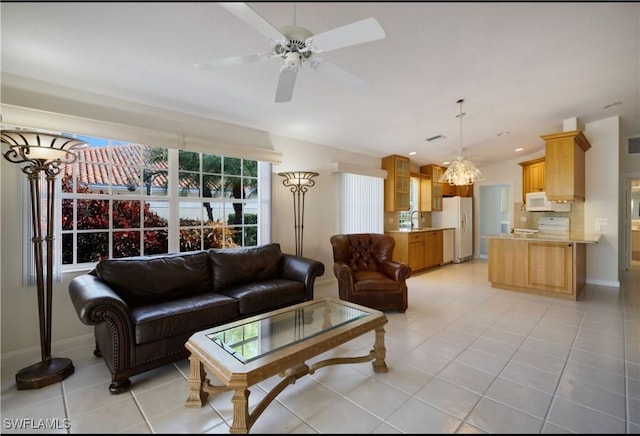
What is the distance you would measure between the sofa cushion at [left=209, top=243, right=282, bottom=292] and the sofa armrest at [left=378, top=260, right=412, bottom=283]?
145 centimetres

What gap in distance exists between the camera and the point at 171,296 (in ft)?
8.79

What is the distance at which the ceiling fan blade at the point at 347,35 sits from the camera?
1412 mm

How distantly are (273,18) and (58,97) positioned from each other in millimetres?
2082

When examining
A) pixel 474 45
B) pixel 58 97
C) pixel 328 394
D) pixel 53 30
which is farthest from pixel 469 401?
pixel 58 97

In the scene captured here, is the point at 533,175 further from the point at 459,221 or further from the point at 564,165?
the point at 564,165

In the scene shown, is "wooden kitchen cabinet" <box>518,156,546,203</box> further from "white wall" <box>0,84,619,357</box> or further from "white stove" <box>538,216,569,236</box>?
"white wall" <box>0,84,619,357</box>

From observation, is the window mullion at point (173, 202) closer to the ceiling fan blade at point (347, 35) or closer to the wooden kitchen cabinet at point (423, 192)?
the ceiling fan blade at point (347, 35)

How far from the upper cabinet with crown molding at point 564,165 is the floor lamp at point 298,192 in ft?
12.6

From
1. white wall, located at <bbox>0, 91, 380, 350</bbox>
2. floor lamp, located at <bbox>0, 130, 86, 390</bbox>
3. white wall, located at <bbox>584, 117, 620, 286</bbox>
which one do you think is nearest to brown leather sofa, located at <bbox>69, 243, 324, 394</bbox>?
floor lamp, located at <bbox>0, 130, 86, 390</bbox>

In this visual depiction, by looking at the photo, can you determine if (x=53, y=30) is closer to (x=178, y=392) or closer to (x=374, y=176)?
(x=178, y=392)

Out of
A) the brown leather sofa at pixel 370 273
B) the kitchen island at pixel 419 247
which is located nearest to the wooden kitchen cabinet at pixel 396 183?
the kitchen island at pixel 419 247

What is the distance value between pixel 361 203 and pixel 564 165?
3212 millimetres

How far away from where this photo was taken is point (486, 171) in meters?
7.37

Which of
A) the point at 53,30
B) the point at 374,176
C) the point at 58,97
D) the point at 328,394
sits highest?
the point at 53,30
